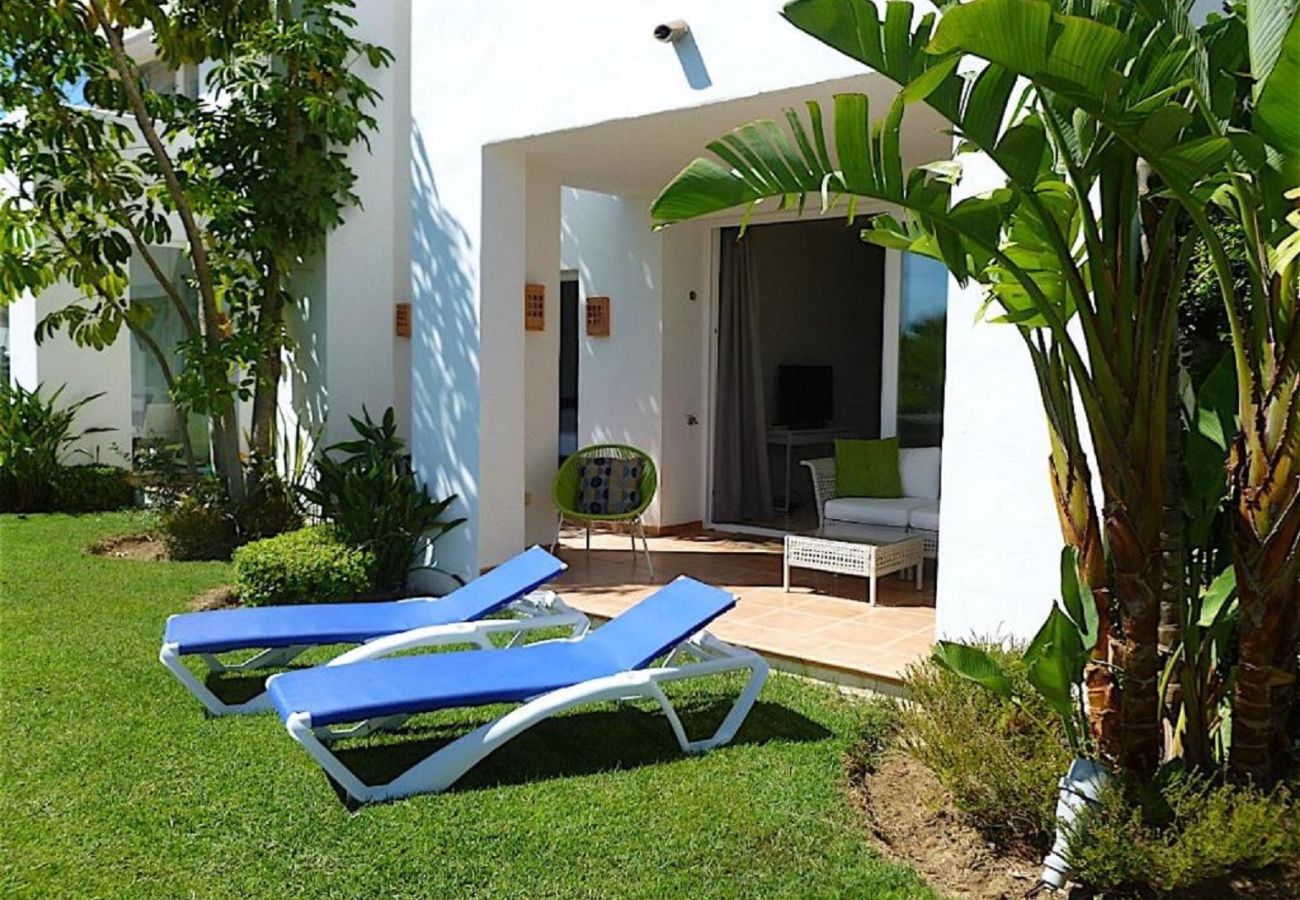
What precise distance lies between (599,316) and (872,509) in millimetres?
3987

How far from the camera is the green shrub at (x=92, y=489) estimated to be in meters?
13.4

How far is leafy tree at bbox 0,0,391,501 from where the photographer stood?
1002cm

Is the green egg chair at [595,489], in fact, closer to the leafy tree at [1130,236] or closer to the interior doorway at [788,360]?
the interior doorway at [788,360]

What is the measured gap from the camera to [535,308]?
10164 mm

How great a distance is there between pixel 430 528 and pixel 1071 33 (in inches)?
275

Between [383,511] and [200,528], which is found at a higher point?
[383,511]

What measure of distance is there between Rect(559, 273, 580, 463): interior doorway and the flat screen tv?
2.34 meters

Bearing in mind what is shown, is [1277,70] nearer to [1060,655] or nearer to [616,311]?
[1060,655]

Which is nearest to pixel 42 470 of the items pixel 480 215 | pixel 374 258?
pixel 374 258

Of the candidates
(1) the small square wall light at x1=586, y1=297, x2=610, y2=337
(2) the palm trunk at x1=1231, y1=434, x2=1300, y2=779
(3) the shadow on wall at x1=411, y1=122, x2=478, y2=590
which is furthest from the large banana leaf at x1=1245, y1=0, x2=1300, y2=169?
(1) the small square wall light at x1=586, y1=297, x2=610, y2=337

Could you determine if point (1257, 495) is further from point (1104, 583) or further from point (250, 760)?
point (250, 760)

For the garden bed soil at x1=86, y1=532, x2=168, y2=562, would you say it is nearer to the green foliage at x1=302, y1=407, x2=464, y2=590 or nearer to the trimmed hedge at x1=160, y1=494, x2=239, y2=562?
the trimmed hedge at x1=160, y1=494, x2=239, y2=562

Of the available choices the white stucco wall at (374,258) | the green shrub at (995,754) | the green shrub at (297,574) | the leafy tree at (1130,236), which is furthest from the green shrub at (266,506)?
the leafy tree at (1130,236)

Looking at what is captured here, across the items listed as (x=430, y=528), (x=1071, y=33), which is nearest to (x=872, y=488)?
(x=430, y=528)
